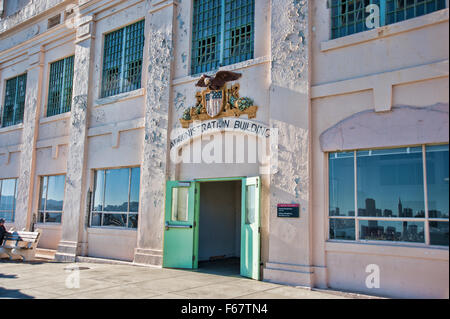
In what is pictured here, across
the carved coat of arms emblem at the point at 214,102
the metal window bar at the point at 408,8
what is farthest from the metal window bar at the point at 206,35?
the metal window bar at the point at 408,8

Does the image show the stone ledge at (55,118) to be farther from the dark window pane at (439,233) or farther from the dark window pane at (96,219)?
the dark window pane at (439,233)

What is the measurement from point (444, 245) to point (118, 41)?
1057cm

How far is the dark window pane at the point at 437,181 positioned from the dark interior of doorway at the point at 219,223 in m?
6.05

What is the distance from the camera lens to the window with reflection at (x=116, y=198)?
11695 millimetres

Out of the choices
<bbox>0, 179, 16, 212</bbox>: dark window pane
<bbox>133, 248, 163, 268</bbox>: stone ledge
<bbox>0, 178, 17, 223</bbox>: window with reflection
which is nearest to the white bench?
<bbox>0, 178, 17, 223</bbox>: window with reflection

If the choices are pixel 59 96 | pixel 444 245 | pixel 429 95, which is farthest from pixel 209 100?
pixel 59 96

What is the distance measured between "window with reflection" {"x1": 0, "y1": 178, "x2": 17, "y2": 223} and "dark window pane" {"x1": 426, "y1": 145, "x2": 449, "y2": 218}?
1444cm

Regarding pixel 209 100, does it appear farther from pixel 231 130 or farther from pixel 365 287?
pixel 365 287

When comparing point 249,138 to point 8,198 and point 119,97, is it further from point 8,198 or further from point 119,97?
point 8,198

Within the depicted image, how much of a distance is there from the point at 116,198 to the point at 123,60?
13.8 feet

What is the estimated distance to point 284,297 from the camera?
718cm

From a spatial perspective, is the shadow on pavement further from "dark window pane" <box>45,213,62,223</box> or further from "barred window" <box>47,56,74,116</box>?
"barred window" <box>47,56,74,116</box>

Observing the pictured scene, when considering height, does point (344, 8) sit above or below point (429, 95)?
above

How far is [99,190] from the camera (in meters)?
12.7
